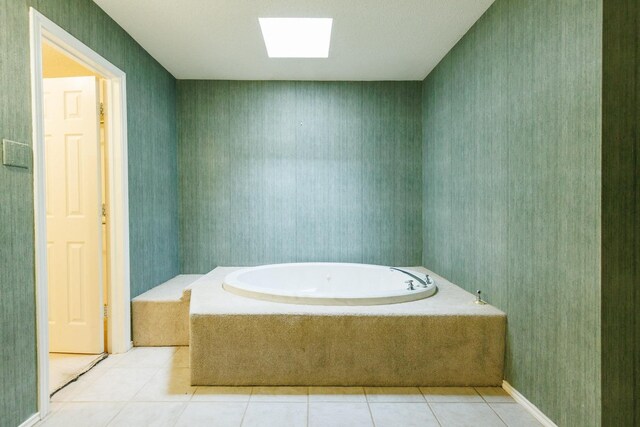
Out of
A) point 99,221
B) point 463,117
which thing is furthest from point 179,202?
point 463,117

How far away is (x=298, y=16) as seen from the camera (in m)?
2.34

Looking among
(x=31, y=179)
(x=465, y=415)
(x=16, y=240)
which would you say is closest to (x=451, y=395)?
(x=465, y=415)

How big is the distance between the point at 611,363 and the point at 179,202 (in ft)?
10.9

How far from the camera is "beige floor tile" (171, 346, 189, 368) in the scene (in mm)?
2369

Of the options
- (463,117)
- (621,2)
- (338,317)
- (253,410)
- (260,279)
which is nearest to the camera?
(621,2)

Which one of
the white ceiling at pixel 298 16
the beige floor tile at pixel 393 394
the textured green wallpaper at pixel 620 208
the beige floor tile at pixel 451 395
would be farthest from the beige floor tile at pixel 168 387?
the white ceiling at pixel 298 16

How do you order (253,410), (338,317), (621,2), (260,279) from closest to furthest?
(621,2) → (253,410) → (338,317) → (260,279)

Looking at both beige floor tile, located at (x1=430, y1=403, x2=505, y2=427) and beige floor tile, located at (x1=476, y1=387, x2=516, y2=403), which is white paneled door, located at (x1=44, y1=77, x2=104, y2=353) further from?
beige floor tile, located at (x1=476, y1=387, x2=516, y2=403)

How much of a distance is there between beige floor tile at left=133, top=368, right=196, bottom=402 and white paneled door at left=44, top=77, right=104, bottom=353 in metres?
0.66

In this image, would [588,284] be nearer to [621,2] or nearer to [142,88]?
[621,2]

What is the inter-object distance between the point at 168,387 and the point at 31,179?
4.23ft

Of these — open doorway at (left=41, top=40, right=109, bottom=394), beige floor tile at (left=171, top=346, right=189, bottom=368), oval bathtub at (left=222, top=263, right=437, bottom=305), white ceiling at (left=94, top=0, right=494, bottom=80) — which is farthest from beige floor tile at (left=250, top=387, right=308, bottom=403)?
white ceiling at (left=94, top=0, right=494, bottom=80)

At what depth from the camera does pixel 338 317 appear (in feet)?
6.65

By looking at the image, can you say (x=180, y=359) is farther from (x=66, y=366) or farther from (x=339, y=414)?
(x=339, y=414)
